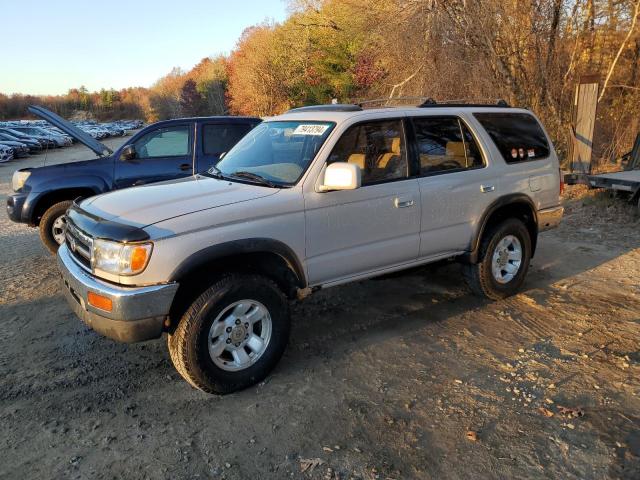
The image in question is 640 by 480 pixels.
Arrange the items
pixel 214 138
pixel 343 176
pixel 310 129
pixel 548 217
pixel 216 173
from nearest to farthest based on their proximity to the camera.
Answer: pixel 343 176, pixel 310 129, pixel 216 173, pixel 548 217, pixel 214 138

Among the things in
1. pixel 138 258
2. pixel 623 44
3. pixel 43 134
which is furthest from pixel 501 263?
pixel 43 134

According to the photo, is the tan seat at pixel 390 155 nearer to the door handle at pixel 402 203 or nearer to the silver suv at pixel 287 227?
the silver suv at pixel 287 227

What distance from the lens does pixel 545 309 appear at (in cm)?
505

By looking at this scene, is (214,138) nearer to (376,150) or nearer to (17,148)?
(376,150)

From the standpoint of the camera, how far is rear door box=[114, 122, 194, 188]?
7.08 metres

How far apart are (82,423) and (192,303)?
1029 mm

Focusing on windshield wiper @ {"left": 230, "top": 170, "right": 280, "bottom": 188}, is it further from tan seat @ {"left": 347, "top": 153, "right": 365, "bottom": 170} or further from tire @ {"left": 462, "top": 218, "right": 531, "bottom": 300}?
tire @ {"left": 462, "top": 218, "right": 531, "bottom": 300}

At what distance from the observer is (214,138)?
7.48 m

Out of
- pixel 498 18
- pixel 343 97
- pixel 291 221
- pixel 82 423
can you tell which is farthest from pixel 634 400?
pixel 343 97

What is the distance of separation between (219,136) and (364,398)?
5.13 metres

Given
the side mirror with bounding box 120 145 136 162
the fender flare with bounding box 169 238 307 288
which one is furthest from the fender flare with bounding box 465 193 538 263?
the side mirror with bounding box 120 145 136 162

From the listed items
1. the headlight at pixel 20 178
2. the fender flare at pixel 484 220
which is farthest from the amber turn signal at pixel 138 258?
the headlight at pixel 20 178

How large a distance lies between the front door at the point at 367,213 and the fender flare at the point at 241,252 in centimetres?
12

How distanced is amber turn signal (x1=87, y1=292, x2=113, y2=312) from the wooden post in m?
10.8
